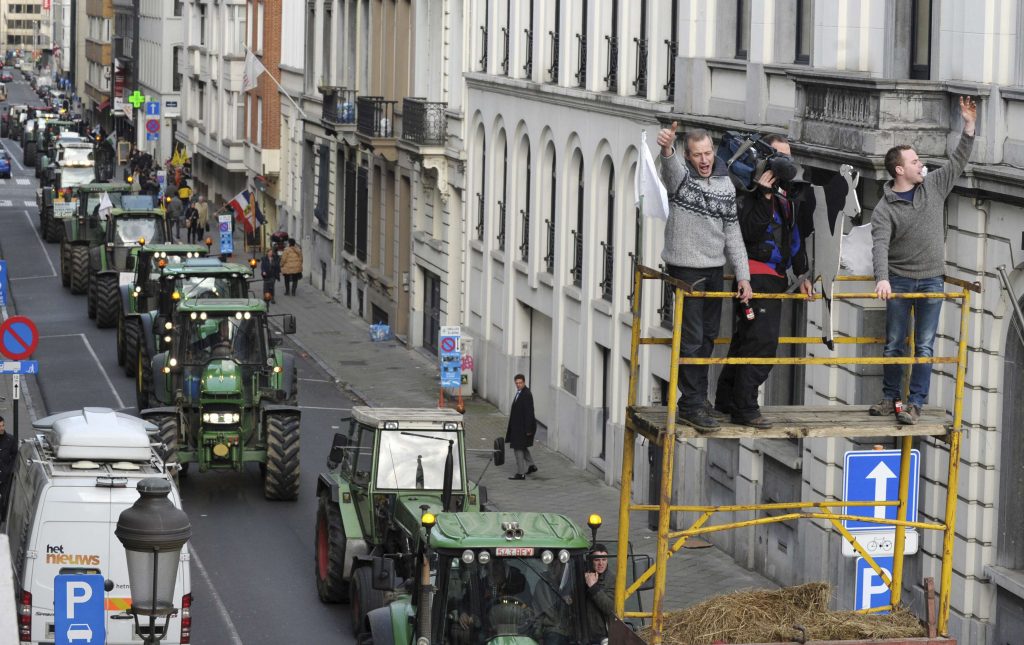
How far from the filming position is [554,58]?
3438 centimetres

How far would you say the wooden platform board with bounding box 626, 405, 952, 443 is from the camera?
41.8ft

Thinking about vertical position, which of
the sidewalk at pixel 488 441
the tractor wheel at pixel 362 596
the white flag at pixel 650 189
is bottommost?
the sidewalk at pixel 488 441

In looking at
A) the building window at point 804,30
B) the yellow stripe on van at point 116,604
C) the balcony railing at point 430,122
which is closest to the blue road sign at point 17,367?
the yellow stripe on van at point 116,604

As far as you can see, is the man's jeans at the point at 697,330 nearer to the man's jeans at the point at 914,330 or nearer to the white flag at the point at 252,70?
the man's jeans at the point at 914,330

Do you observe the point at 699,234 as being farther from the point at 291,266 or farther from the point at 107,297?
the point at 291,266

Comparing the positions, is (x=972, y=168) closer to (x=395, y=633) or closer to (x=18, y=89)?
(x=395, y=633)

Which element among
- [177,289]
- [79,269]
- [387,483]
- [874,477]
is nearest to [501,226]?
[177,289]

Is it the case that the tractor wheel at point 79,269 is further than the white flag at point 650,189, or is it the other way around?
the tractor wheel at point 79,269

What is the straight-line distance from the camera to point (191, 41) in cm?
7781

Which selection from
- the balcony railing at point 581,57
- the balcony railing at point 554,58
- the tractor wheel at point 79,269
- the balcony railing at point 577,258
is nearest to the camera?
the balcony railing at point 577,258

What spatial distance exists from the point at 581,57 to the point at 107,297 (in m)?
16.4

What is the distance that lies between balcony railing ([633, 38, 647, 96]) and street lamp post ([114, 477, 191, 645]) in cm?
1730

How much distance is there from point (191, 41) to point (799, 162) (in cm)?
5864

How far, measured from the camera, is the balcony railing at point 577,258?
32438 millimetres
